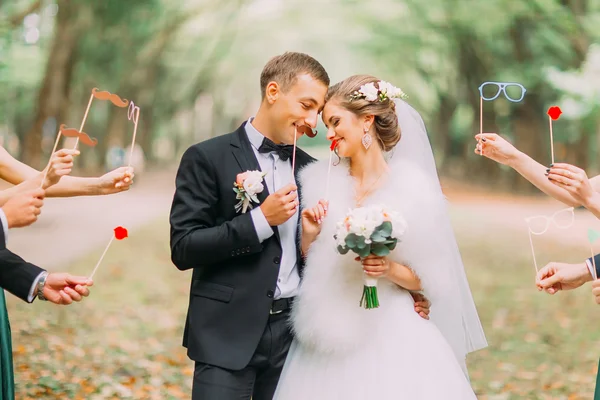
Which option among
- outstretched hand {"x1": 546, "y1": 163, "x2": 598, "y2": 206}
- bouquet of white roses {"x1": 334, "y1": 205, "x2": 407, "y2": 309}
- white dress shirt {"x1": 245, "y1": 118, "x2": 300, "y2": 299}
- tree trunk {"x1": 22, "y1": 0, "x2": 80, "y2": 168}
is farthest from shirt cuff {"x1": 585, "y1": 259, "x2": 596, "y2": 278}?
tree trunk {"x1": 22, "y1": 0, "x2": 80, "y2": 168}

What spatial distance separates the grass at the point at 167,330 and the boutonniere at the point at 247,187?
3.35 meters

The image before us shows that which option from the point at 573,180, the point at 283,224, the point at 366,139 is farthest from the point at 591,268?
the point at 283,224

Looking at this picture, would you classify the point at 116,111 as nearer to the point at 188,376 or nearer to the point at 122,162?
the point at 122,162

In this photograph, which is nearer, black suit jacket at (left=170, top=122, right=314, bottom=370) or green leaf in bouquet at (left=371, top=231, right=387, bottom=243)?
green leaf in bouquet at (left=371, top=231, right=387, bottom=243)

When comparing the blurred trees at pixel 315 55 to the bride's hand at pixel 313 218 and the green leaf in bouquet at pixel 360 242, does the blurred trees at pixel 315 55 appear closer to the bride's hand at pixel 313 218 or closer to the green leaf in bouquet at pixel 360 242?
the bride's hand at pixel 313 218

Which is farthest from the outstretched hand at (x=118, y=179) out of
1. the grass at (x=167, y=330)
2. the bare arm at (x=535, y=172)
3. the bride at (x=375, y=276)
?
the grass at (x=167, y=330)

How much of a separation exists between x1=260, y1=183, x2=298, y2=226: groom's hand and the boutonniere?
6cm

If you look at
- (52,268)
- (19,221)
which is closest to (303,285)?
(19,221)

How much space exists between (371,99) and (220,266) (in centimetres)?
82

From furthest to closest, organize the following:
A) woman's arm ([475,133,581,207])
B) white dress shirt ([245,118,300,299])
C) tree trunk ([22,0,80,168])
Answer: tree trunk ([22,0,80,168]), woman's arm ([475,133,581,207]), white dress shirt ([245,118,300,299])

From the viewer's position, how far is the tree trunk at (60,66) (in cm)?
695

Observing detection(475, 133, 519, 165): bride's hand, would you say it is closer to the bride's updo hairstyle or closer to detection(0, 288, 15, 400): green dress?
the bride's updo hairstyle

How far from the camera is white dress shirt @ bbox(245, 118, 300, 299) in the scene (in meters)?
2.55

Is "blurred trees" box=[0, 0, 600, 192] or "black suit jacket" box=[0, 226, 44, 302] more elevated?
"blurred trees" box=[0, 0, 600, 192]
